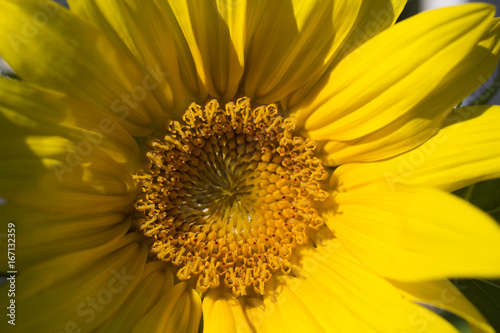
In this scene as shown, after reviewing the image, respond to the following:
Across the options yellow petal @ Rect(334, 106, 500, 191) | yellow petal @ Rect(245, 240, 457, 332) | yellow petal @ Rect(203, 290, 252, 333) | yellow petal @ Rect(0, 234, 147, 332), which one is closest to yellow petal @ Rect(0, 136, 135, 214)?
yellow petal @ Rect(0, 234, 147, 332)

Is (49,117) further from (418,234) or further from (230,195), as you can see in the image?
(418,234)

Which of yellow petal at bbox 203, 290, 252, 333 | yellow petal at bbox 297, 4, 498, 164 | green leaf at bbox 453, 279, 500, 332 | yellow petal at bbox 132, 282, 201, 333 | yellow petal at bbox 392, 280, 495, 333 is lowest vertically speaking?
green leaf at bbox 453, 279, 500, 332

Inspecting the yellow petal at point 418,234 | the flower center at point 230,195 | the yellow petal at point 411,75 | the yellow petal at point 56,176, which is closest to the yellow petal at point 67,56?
the yellow petal at point 56,176

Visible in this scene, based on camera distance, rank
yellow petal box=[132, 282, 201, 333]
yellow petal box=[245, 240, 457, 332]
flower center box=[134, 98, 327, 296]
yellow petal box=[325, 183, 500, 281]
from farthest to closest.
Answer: flower center box=[134, 98, 327, 296], yellow petal box=[132, 282, 201, 333], yellow petal box=[245, 240, 457, 332], yellow petal box=[325, 183, 500, 281]

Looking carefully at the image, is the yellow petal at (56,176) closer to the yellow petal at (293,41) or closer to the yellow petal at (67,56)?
the yellow petal at (67,56)

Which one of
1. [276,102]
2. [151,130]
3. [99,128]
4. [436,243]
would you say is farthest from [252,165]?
[436,243]

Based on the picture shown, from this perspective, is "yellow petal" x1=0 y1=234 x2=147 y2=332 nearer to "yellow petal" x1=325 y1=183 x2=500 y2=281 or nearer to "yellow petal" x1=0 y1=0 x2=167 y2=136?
"yellow petal" x1=0 y1=0 x2=167 y2=136

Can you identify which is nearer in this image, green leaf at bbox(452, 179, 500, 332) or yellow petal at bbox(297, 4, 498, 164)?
yellow petal at bbox(297, 4, 498, 164)
